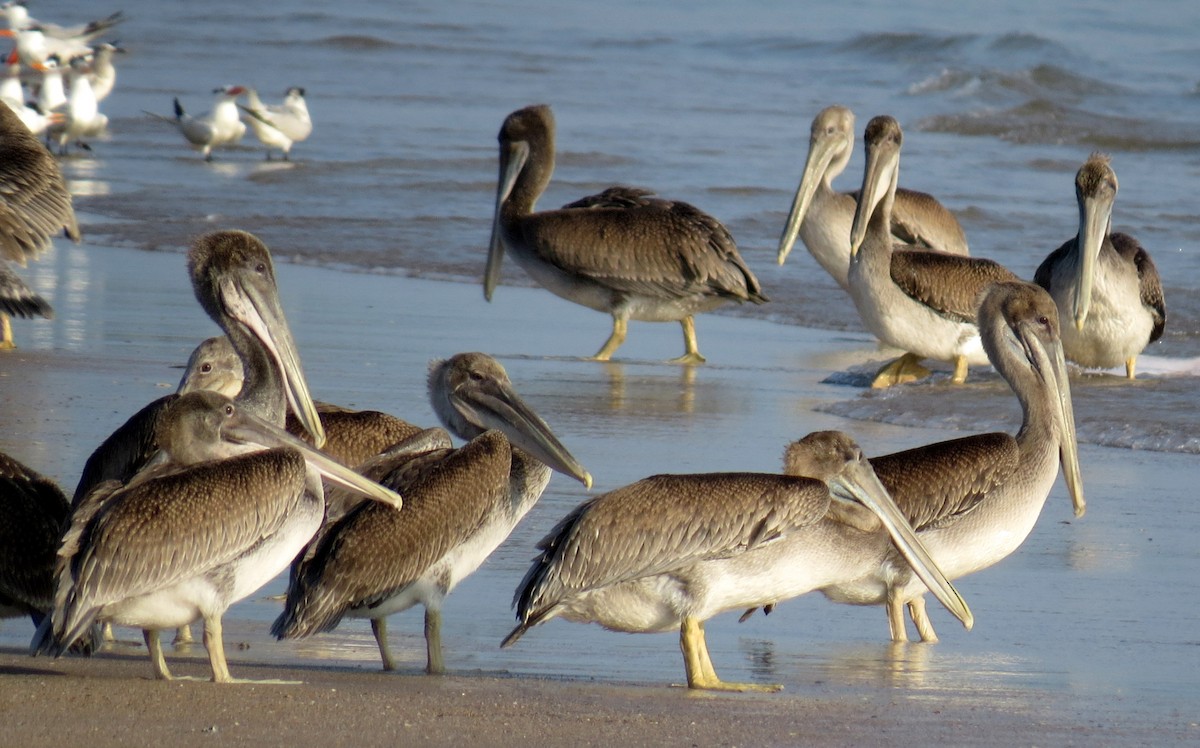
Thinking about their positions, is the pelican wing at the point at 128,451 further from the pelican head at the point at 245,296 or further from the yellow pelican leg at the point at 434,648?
the yellow pelican leg at the point at 434,648

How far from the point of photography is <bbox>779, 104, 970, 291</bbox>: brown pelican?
11.6 metres

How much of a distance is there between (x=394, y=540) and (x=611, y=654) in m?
0.77

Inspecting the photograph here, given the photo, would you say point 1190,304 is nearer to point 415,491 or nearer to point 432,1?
point 415,491

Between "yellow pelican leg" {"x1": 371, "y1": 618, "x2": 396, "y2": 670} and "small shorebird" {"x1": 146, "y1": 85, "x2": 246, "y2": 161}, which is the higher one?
"yellow pelican leg" {"x1": 371, "y1": 618, "x2": 396, "y2": 670}

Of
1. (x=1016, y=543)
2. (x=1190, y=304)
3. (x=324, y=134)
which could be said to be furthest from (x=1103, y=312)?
(x=324, y=134)

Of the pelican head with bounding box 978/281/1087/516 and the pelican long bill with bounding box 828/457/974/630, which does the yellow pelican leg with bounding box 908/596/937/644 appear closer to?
the pelican long bill with bounding box 828/457/974/630

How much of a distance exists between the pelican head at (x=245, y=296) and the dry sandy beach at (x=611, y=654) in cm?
77

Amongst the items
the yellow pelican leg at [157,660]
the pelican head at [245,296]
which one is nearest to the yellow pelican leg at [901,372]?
the pelican head at [245,296]

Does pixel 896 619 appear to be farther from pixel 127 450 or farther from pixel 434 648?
pixel 127 450

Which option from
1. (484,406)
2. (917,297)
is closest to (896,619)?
(484,406)

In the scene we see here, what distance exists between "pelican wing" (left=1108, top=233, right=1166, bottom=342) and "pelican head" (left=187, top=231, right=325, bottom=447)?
595 cm

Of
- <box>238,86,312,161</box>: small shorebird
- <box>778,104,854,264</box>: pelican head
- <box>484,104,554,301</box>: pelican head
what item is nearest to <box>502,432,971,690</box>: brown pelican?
<box>778,104,854,264</box>: pelican head

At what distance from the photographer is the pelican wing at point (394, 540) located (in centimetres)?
488

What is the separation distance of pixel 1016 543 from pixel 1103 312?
4418 mm
